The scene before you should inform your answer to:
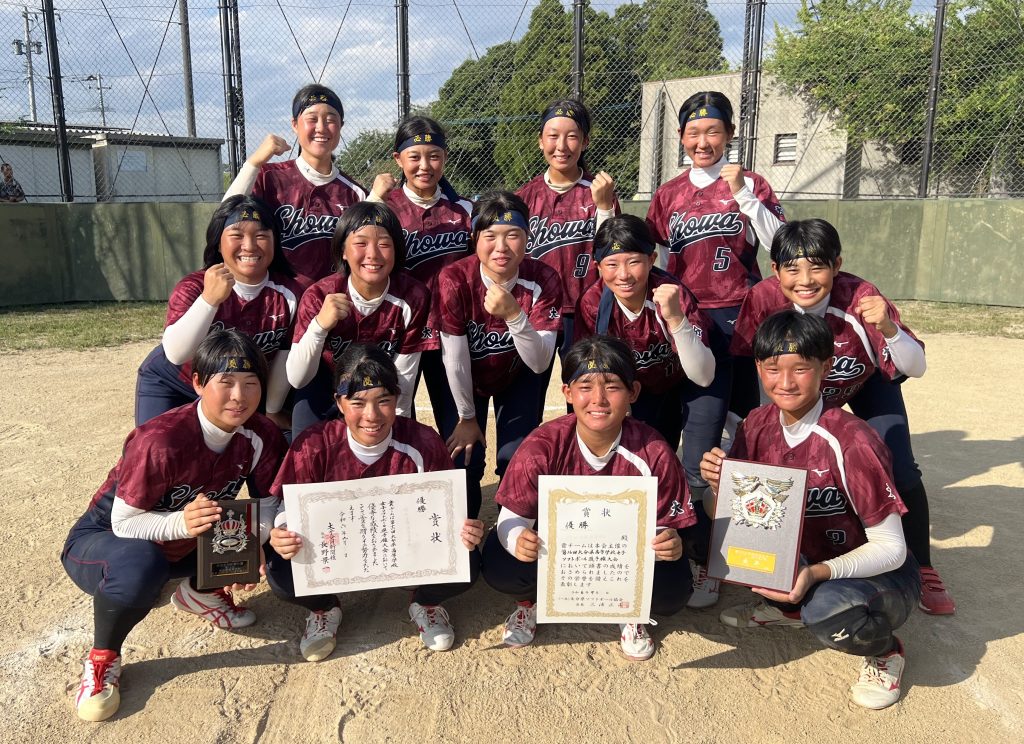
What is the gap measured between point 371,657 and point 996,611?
9.03 ft

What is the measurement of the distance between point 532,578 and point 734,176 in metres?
2.25

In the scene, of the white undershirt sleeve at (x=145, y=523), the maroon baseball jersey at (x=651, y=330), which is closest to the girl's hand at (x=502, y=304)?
the maroon baseball jersey at (x=651, y=330)

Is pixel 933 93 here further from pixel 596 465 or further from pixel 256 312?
pixel 256 312

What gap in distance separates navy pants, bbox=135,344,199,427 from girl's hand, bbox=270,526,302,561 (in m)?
1.24

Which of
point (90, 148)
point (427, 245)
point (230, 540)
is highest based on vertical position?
point (90, 148)

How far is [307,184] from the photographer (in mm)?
4371

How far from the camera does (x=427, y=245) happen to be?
4285mm

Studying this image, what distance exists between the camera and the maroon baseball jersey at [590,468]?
299cm

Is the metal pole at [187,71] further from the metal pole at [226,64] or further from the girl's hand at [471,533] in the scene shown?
the girl's hand at [471,533]

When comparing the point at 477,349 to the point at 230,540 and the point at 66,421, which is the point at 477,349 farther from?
the point at 66,421

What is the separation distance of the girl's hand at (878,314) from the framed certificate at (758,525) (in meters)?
0.84

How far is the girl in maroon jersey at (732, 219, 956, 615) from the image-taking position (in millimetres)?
3346

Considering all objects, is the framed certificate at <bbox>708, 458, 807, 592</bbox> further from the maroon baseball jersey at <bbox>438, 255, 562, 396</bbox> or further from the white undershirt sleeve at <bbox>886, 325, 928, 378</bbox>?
the maroon baseball jersey at <bbox>438, 255, 562, 396</bbox>

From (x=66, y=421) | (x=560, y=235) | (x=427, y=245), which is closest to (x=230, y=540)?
(x=427, y=245)
